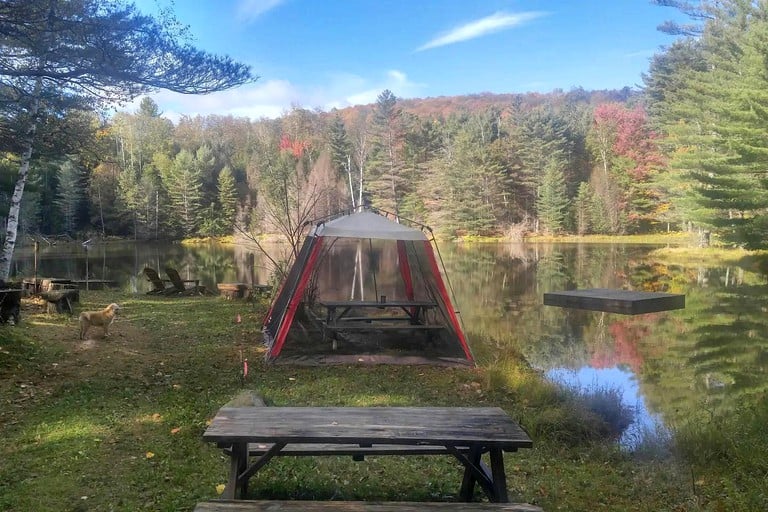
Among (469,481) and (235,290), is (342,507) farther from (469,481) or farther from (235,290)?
(235,290)

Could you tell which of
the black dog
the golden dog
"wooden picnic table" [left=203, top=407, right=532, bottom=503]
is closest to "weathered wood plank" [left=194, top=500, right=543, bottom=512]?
"wooden picnic table" [left=203, top=407, right=532, bottom=503]

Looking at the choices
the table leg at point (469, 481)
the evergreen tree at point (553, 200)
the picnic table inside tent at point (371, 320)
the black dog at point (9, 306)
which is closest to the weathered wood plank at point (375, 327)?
the picnic table inside tent at point (371, 320)

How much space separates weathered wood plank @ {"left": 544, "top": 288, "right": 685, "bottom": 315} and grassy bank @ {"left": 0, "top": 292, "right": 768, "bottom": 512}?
3.04ft

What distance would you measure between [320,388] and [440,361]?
1.90 m

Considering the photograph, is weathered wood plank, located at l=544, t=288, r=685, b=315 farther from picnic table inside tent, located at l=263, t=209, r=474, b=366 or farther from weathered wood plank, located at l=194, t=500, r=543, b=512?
weathered wood plank, located at l=194, t=500, r=543, b=512

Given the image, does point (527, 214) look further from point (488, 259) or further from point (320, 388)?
point (320, 388)

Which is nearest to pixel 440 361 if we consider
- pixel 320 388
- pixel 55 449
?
pixel 320 388

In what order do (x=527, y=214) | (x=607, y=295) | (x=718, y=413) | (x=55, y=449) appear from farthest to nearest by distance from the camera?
(x=527, y=214), (x=607, y=295), (x=718, y=413), (x=55, y=449)

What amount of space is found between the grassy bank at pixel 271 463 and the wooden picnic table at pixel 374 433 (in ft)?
1.64

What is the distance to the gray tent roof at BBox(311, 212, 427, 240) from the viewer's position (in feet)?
23.4

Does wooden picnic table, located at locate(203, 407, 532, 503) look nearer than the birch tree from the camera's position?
Yes

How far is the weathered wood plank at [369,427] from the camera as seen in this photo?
2.53 meters

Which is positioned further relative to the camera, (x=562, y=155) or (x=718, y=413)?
(x=562, y=155)

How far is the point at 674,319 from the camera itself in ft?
36.7
